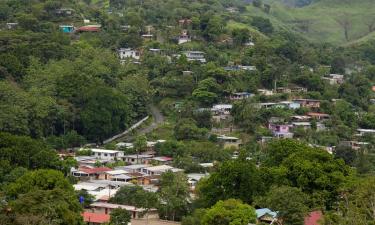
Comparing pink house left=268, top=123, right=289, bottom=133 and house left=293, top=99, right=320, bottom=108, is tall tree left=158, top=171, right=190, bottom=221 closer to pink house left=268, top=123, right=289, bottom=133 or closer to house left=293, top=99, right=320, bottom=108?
pink house left=268, top=123, right=289, bottom=133

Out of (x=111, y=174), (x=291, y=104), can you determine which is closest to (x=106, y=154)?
(x=111, y=174)

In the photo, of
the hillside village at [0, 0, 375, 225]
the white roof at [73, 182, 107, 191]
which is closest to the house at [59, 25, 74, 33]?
the hillside village at [0, 0, 375, 225]

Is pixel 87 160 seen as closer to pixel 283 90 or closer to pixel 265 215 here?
pixel 265 215

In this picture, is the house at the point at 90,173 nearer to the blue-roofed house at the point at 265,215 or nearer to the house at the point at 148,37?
the blue-roofed house at the point at 265,215

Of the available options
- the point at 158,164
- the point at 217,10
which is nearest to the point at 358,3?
the point at 217,10

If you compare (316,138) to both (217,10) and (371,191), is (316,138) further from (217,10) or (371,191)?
(217,10)

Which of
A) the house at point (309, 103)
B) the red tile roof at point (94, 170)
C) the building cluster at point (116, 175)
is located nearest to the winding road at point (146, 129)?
the building cluster at point (116, 175)
